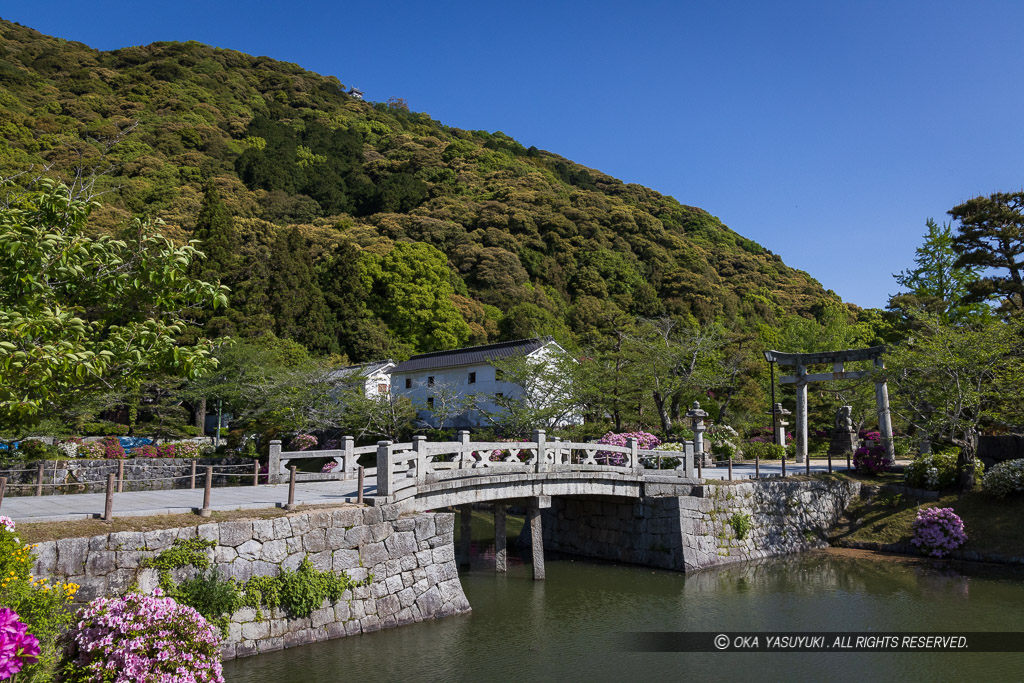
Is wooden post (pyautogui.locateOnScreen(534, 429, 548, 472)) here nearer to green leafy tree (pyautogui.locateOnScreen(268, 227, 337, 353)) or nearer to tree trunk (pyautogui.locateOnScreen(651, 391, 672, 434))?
tree trunk (pyautogui.locateOnScreen(651, 391, 672, 434))

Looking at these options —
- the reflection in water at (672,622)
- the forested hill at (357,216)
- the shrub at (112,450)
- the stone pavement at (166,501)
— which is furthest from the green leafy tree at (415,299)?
the stone pavement at (166,501)

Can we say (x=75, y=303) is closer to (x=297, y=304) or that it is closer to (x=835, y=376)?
(x=835, y=376)

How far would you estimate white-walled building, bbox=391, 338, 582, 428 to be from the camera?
32.1m

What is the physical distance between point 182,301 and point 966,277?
131 feet

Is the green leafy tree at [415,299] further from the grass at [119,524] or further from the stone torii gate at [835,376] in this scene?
the grass at [119,524]

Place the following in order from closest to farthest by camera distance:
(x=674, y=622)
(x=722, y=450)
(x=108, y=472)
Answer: (x=674, y=622)
(x=108, y=472)
(x=722, y=450)

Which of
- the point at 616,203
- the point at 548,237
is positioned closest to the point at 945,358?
the point at 548,237

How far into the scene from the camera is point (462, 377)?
3575 centimetres

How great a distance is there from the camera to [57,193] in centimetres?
893

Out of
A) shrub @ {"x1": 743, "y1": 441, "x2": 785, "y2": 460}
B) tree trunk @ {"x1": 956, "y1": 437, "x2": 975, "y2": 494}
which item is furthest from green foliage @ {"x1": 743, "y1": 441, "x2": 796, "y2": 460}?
tree trunk @ {"x1": 956, "y1": 437, "x2": 975, "y2": 494}

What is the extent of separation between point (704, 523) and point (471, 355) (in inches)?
776

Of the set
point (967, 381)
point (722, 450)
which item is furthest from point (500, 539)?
point (967, 381)

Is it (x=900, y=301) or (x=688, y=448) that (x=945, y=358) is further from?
(x=900, y=301)

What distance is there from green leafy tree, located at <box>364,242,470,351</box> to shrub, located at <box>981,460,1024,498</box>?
36026mm
